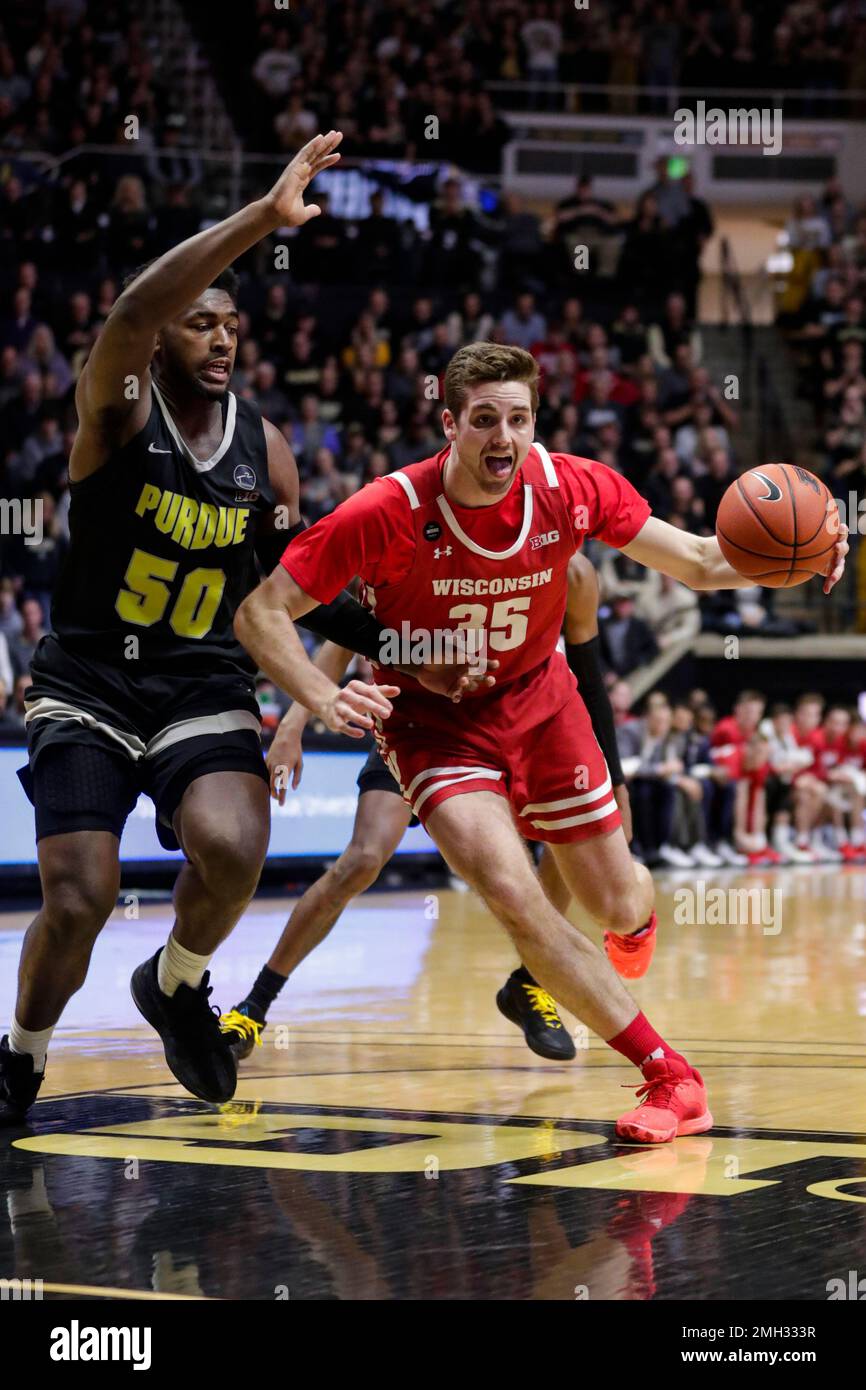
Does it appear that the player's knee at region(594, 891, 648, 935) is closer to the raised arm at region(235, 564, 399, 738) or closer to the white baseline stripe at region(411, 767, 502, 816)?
the white baseline stripe at region(411, 767, 502, 816)

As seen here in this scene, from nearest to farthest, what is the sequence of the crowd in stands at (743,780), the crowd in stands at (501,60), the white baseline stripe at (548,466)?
the white baseline stripe at (548,466)
the crowd in stands at (743,780)
the crowd in stands at (501,60)

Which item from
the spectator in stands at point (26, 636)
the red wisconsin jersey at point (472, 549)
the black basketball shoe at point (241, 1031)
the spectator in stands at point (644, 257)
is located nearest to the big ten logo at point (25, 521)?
the spectator in stands at point (26, 636)

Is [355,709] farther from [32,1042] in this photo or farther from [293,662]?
[32,1042]

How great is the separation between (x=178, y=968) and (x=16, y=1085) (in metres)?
0.55

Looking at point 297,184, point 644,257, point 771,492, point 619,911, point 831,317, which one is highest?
point 644,257

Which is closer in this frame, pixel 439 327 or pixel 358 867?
pixel 358 867

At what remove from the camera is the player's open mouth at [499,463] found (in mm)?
5119

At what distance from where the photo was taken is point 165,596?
5.13 metres

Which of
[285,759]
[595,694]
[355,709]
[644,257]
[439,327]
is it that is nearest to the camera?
[355,709]

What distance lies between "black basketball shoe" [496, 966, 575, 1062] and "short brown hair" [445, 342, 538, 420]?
6.76 feet

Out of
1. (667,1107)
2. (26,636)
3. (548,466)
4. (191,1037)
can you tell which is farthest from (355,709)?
(26,636)

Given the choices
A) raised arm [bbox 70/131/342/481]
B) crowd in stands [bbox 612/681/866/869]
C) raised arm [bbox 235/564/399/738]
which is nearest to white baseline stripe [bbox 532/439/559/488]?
raised arm [bbox 235/564/399/738]

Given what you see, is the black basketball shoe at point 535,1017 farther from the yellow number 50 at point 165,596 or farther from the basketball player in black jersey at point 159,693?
the yellow number 50 at point 165,596
